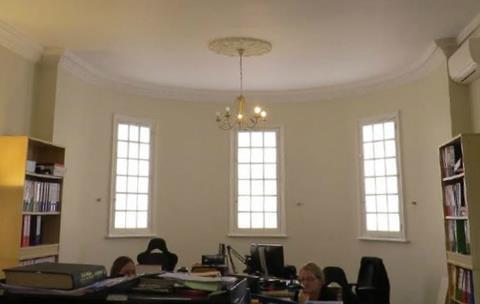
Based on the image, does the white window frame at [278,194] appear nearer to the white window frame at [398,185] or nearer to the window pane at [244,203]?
the window pane at [244,203]

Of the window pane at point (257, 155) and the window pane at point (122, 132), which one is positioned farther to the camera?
the window pane at point (257, 155)

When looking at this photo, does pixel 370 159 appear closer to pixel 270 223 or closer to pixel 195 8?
pixel 270 223

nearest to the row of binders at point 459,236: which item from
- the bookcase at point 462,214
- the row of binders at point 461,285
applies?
the bookcase at point 462,214

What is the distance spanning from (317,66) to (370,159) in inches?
65.5

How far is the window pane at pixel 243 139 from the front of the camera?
736 cm

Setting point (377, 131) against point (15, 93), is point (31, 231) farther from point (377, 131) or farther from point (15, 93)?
point (377, 131)

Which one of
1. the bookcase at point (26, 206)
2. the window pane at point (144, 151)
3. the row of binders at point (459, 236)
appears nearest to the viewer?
the row of binders at point (459, 236)

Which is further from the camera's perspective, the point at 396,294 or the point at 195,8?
the point at 396,294

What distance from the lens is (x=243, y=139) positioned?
7383mm

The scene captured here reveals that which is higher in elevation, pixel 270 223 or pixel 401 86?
pixel 401 86

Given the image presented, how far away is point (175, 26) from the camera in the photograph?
465 cm

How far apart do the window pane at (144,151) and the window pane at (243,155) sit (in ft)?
4.60

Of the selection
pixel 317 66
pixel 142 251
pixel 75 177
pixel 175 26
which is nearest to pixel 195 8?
pixel 175 26

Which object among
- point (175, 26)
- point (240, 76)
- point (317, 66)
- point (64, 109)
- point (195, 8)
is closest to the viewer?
point (195, 8)
